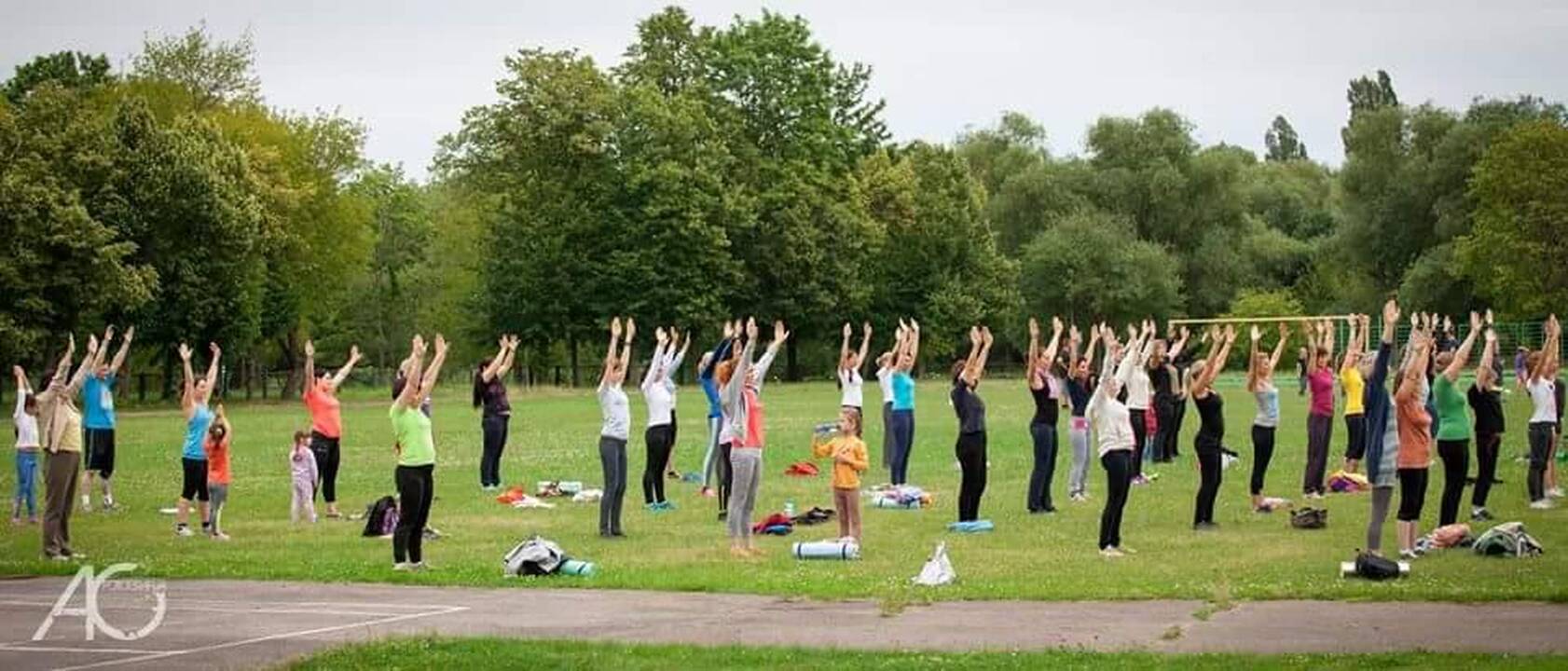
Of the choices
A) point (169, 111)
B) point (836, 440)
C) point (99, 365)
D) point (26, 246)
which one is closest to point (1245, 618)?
point (836, 440)

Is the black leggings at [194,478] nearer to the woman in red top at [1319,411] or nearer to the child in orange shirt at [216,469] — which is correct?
the child in orange shirt at [216,469]

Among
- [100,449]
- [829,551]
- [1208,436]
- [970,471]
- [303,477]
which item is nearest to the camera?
[829,551]

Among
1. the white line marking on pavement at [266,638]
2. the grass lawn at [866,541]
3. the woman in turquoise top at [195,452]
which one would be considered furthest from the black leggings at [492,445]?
the white line marking on pavement at [266,638]

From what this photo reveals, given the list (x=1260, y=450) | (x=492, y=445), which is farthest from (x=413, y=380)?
(x=1260, y=450)

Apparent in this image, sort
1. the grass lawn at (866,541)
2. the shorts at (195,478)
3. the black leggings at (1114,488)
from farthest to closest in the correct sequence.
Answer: the shorts at (195,478)
the black leggings at (1114,488)
the grass lawn at (866,541)

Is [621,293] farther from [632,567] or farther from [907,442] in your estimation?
[632,567]

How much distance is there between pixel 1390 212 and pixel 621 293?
4403cm

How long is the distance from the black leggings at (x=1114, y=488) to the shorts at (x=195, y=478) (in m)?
12.0

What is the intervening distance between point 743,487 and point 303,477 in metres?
7.85

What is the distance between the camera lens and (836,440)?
2197 cm

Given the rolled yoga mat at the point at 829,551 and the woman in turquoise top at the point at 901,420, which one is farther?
the woman in turquoise top at the point at 901,420

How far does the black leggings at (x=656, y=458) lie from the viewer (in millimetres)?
26766

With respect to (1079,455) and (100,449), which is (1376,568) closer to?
(1079,455)

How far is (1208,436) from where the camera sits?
23.9 m
